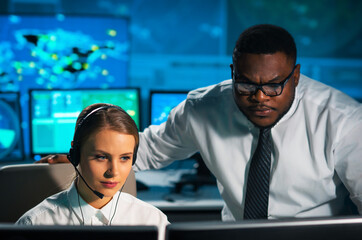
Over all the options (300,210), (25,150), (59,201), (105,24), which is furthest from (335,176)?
(25,150)

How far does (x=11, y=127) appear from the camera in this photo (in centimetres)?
265

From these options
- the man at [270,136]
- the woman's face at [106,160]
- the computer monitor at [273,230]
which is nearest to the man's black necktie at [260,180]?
the man at [270,136]

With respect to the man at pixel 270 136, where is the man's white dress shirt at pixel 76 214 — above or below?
below

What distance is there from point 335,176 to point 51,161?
99 centimetres

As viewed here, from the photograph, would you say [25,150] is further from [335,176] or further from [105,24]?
[335,176]

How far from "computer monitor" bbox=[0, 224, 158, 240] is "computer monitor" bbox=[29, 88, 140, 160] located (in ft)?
6.06

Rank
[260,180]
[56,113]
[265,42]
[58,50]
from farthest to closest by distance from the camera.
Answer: [58,50]
[56,113]
[260,180]
[265,42]

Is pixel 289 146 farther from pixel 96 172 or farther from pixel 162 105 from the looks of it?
pixel 162 105

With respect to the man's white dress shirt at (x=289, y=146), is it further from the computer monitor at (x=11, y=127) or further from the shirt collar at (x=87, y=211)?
the computer monitor at (x=11, y=127)

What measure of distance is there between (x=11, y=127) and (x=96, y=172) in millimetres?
1863

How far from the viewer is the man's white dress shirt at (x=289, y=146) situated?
1.28m

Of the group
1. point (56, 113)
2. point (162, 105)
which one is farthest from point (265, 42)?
point (56, 113)

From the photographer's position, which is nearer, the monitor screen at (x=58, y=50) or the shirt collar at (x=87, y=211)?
the shirt collar at (x=87, y=211)

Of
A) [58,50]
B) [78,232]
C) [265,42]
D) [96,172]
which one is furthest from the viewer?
[58,50]
